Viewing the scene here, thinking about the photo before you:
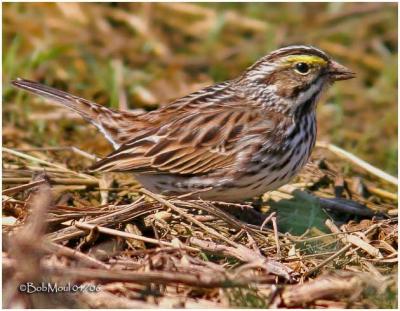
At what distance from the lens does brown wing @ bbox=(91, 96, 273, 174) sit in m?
6.40

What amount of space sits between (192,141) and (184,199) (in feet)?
1.92

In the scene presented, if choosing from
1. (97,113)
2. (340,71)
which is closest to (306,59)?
(340,71)

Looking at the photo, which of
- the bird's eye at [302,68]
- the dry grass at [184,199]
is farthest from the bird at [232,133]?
the dry grass at [184,199]

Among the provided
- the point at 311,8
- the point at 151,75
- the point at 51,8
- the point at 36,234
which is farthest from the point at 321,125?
the point at 36,234

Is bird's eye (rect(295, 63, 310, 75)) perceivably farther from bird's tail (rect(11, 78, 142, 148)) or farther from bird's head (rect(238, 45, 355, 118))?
bird's tail (rect(11, 78, 142, 148))

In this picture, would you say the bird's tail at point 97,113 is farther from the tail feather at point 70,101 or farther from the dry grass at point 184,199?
the dry grass at point 184,199

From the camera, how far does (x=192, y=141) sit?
6.55 m

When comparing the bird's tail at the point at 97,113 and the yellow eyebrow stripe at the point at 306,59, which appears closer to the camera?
the yellow eyebrow stripe at the point at 306,59

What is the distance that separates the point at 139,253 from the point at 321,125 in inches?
156

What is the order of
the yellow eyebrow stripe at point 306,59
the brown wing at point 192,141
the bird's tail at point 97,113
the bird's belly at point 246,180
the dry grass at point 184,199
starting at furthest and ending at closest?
the bird's tail at point 97,113 < the yellow eyebrow stripe at point 306,59 < the brown wing at point 192,141 < the bird's belly at point 246,180 < the dry grass at point 184,199

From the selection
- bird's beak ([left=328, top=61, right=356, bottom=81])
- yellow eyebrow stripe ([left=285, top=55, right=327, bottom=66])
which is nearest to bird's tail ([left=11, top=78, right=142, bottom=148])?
yellow eyebrow stripe ([left=285, top=55, right=327, bottom=66])

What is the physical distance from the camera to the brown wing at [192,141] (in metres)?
6.40

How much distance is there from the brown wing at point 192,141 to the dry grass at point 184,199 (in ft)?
0.94

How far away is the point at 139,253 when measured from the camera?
17.0ft
